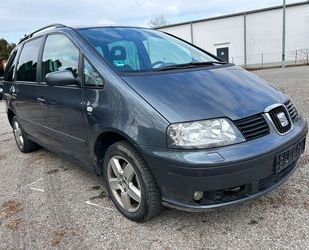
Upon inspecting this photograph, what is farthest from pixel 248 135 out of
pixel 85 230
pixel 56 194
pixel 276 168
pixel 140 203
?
pixel 56 194

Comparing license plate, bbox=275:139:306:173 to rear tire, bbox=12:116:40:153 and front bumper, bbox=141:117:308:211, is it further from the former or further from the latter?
rear tire, bbox=12:116:40:153

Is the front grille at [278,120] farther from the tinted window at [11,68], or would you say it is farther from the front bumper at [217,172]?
the tinted window at [11,68]

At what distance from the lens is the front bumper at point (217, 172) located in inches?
100

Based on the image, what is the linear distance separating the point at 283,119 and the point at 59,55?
2444 mm

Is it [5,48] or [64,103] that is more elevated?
[64,103]

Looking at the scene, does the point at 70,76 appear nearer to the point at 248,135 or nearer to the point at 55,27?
the point at 55,27

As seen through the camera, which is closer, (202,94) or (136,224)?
(202,94)

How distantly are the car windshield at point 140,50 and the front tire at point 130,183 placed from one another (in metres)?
0.77

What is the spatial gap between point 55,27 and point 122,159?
6.73ft

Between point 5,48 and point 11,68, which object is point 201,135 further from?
point 5,48

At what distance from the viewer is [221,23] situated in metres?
39.8

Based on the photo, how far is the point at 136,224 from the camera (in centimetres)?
314

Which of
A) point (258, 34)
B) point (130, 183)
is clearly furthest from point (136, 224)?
point (258, 34)


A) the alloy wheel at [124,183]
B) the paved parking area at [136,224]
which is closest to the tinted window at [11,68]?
the paved parking area at [136,224]
